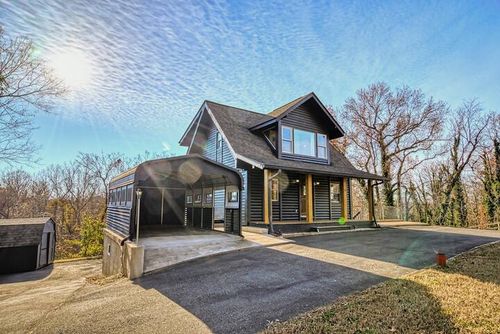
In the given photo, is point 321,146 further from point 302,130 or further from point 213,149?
point 213,149

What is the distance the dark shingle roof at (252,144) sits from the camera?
39.3 ft

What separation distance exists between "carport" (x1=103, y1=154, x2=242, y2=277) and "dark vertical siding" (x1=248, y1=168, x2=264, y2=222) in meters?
1.03

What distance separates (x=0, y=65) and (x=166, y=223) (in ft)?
32.9

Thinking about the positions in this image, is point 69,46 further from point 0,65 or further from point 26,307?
point 26,307

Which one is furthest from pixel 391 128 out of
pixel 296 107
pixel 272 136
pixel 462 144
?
pixel 272 136

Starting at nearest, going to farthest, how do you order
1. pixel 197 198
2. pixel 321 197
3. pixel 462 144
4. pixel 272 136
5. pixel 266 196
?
1. pixel 266 196
2. pixel 197 198
3. pixel 272 136
4. pixel 321 197
5. pixel 462 144

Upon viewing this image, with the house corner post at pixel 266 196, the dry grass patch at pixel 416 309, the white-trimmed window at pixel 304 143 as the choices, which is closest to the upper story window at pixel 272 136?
the white-trimmed window at pixel 304 143

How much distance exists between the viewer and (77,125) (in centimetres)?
2253

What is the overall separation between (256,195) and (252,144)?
2.63 m

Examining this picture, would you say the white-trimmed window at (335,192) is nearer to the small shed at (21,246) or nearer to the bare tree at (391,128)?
the bare tree at (391,128)

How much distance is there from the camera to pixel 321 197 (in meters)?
14.9

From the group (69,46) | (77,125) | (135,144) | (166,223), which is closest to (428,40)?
(69,46)

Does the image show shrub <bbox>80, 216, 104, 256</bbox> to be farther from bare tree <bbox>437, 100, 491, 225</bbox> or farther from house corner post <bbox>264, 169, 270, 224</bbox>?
bare tree <bbox>437, 100, 491, 225</bbox>

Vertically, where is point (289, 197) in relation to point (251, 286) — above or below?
above
